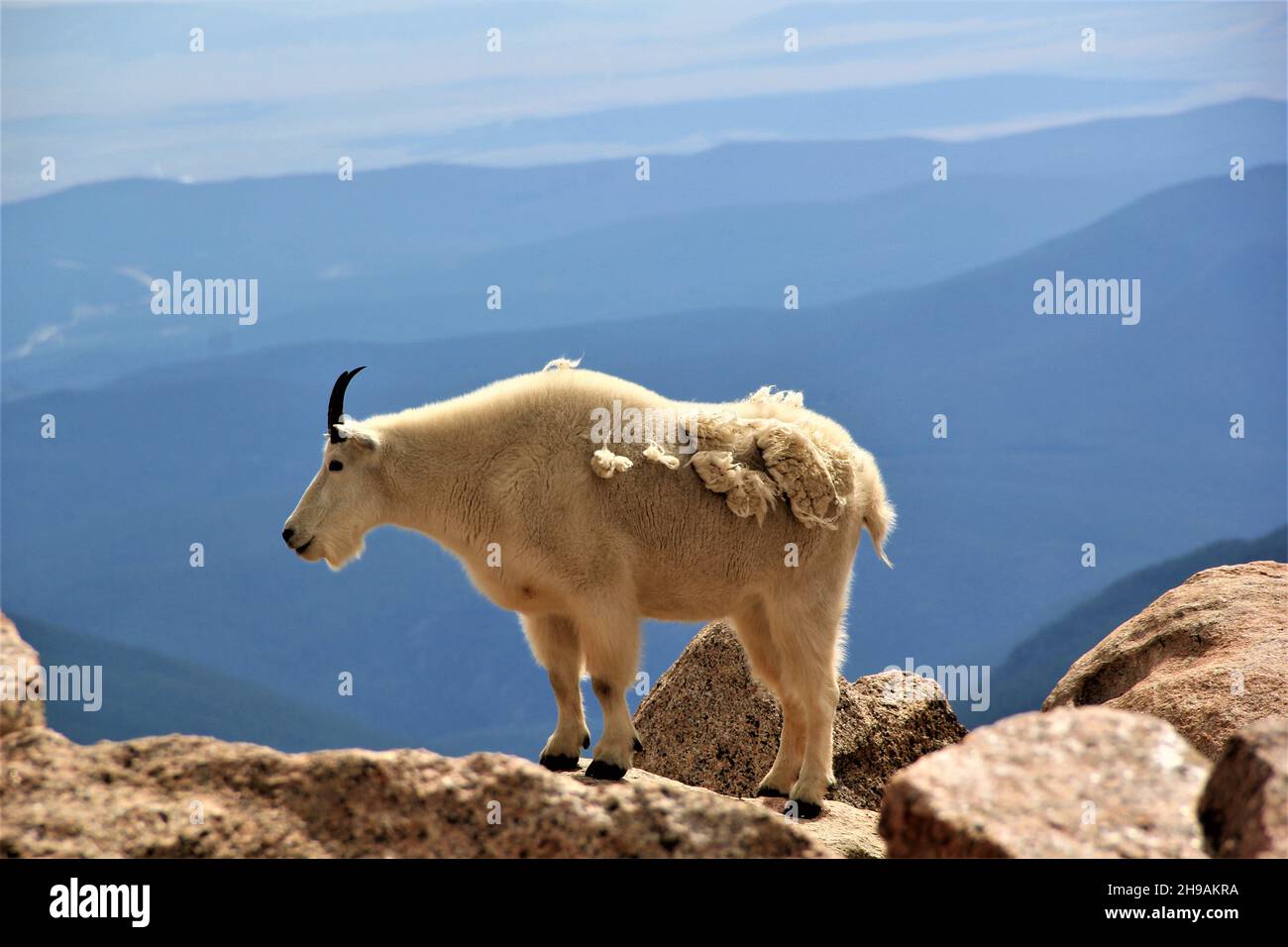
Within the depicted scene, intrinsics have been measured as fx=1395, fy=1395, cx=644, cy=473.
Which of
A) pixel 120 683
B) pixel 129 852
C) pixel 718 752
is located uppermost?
pixel 129 852

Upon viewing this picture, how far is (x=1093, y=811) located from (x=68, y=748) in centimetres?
A: 452

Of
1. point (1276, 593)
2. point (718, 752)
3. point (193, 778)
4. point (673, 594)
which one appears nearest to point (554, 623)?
point (673, 594)

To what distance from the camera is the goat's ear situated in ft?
30.4

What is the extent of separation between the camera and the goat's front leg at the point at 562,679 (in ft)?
31.4

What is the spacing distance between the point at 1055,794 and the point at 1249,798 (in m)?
0.74

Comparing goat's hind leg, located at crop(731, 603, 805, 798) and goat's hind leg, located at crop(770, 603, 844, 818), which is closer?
goat's hind leg, located at crop(770, 603, 844, 818)

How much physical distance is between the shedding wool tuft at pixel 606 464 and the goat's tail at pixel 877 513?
201cm

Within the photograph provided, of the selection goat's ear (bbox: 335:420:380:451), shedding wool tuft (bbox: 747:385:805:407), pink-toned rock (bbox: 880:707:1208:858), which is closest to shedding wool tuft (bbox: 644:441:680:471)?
shedding wool tuft (bbox: 747:385:805:407)

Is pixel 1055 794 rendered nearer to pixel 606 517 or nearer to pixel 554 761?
pixel 606 517

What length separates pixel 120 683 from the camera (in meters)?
48.0

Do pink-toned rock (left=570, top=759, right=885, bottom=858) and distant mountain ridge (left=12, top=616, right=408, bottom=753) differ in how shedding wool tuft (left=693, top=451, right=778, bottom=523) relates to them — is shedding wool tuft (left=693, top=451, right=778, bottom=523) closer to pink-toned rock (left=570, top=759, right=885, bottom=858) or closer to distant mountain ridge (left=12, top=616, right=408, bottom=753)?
pink-toned rock (left=570, top=759, right=885, bottom=858)

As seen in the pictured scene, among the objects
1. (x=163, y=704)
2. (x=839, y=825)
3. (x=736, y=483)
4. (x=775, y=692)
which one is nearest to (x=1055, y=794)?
(x=736, y=483)

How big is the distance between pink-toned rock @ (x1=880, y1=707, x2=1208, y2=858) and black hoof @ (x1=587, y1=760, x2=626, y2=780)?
384 cm

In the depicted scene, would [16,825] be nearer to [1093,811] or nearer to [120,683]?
[1093,811]
